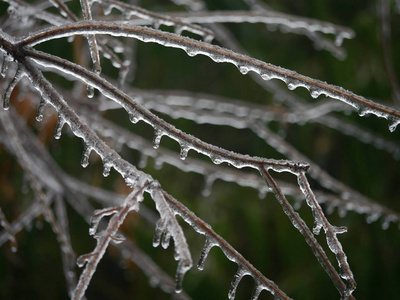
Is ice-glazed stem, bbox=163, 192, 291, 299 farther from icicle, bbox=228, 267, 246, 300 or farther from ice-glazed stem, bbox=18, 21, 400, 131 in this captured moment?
ice-glazed stem, bbox=18, 21, 400, 131

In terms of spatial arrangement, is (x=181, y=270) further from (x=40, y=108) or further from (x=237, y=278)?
(x=40, y=108)

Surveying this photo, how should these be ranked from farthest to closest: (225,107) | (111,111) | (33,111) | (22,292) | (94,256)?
(111,111) → (22,292) → (33,111) → (225,107) → (94,256)

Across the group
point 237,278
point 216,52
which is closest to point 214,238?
point 237,278

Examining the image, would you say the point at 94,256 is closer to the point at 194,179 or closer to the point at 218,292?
the point at 218,292

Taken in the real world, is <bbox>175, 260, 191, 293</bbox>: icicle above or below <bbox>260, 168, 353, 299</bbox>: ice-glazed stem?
below

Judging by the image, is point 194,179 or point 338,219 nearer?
point 338,219

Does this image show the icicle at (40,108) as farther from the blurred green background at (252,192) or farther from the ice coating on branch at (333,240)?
the blurred green background at (252,192)

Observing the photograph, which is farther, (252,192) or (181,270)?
(252,192)

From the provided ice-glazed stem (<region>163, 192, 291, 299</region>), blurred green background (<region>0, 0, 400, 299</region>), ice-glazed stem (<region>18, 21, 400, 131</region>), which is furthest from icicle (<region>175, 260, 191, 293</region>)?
blurred green background (<region>0, 0, 400, 299</region>)

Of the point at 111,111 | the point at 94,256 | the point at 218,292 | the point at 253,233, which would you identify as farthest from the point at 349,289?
the point at 111,111

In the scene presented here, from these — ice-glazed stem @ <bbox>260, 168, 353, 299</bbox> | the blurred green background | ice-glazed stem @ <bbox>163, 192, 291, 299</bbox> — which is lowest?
ice-glazed stem @ <bbox>163, 192, 291, 299</bbox>

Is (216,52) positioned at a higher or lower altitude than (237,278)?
higher
